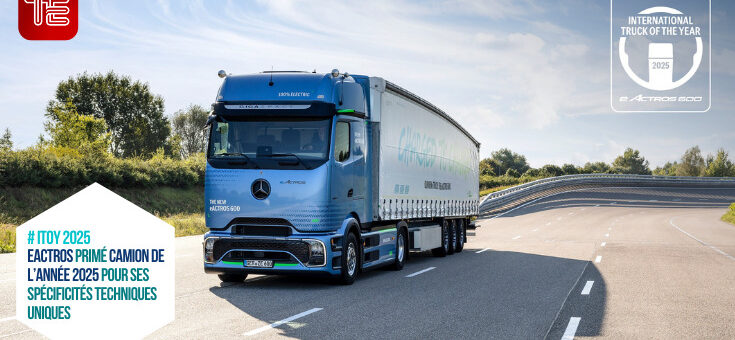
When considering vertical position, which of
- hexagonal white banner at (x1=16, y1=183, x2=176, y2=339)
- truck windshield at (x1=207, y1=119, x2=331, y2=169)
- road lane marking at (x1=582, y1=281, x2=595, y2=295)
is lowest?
road lane marking at (x1=582, y1=281, x2=595, y2=295)

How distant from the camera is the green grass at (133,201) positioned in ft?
105

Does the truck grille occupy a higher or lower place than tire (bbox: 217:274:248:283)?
higher

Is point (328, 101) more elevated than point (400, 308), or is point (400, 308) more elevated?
point (328, 101)

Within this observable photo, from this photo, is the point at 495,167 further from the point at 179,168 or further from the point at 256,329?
the point at 256,329

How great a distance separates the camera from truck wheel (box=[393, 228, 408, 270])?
53.9 feet

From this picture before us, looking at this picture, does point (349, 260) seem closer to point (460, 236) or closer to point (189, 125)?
point (460, 236)

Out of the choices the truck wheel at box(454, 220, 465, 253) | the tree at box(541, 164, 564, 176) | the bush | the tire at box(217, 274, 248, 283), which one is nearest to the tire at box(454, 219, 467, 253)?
the truck wheel at box(454, 220, 465, 253)

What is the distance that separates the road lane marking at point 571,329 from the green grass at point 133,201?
16.7 meters

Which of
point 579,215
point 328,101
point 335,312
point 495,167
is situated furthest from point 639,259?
point 495,167

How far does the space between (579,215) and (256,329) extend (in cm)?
4250

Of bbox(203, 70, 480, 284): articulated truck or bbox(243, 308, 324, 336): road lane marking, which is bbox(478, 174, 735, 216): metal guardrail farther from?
bbox(243, 308, 324, 336): road lane marking

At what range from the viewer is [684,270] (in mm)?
16750

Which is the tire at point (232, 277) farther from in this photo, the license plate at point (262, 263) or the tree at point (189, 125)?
the tree at point (189, 125)

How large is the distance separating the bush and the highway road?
21.9m
